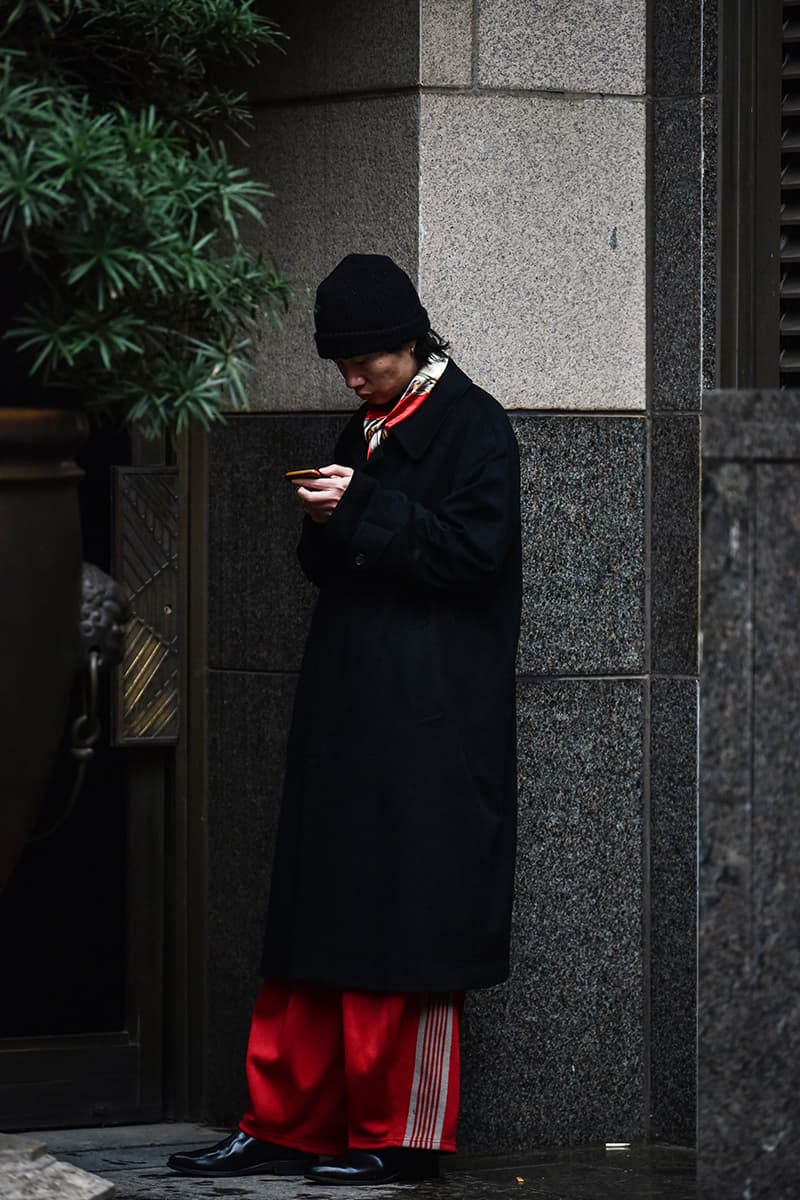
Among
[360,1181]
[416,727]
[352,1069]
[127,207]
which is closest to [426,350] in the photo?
[416,727]

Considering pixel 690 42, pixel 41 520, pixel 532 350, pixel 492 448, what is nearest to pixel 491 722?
pixel 492 448

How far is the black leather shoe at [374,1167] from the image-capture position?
16.8 feet

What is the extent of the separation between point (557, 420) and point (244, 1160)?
6.18ft

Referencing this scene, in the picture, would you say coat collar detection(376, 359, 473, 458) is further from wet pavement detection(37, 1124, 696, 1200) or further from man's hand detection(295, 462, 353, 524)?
wet pavement detection(37, 1124, 696, 1200)

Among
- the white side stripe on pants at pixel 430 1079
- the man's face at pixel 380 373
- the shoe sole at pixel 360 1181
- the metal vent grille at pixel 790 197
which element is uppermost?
the metal vent grille at pixel 790 197

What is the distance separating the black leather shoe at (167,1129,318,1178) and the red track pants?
0.02 metres

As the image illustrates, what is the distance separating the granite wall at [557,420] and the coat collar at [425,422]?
1.16ft

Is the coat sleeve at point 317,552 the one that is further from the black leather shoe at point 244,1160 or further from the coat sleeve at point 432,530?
the black leather shoe at point 244,1160

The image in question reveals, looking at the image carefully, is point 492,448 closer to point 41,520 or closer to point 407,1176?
point 41,520

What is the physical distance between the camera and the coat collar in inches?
201

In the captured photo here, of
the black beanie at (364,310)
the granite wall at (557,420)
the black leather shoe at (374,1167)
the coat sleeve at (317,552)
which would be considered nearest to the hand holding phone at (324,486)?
the coat sleeve at (317,552)

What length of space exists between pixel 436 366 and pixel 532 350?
1.38 feet

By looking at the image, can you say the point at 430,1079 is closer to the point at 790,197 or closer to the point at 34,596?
the point at 34,596

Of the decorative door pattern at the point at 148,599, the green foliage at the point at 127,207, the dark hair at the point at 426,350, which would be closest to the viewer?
the green foliage at the point at 127,207
